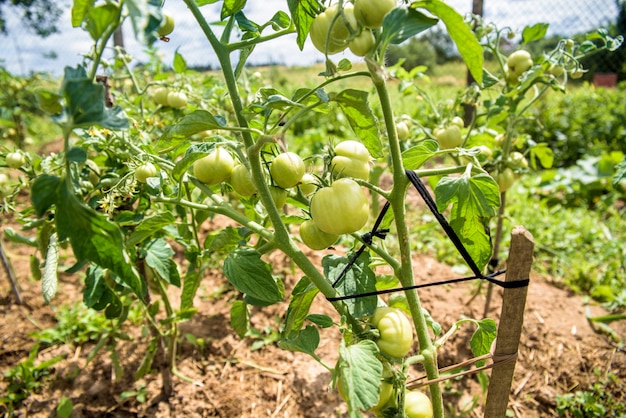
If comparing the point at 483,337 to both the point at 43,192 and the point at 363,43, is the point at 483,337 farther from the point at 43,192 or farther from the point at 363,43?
the point at 43,192

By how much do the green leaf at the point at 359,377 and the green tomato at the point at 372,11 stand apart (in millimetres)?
496

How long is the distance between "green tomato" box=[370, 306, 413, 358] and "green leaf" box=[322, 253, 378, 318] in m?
0.05

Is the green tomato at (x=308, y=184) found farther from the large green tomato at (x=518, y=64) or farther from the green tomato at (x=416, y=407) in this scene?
the large green tomato at (x=518, y=64)

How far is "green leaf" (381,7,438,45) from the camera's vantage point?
1.78ft

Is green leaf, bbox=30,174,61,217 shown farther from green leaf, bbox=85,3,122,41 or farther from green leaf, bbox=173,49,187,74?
green leaf, bbox=173,49,187,74

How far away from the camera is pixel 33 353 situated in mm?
1729

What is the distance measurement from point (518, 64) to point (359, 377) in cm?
113

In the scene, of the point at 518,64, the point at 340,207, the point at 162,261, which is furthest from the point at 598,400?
the point at 162,261

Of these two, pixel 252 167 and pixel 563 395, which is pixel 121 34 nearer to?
pixel 252 167

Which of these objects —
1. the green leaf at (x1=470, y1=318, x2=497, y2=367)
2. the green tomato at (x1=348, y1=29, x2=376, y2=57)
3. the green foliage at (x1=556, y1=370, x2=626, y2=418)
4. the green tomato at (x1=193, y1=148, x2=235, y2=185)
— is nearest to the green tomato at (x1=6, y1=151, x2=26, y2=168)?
the green tomato at (x1=193, y1=148, x2=235, y2=185)

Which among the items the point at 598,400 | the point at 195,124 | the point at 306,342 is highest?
the point at 195,124

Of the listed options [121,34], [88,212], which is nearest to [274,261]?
[88,212]

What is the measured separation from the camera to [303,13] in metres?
0.70

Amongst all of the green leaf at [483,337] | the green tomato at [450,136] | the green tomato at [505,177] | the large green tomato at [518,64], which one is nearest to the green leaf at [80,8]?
the green leaf at [483,337]
